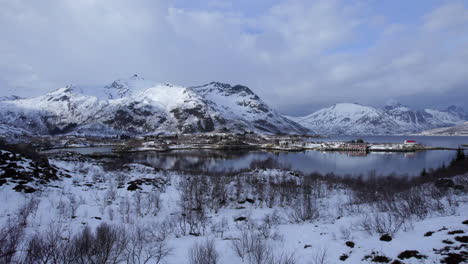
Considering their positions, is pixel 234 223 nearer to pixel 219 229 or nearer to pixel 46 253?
pixel 219 229

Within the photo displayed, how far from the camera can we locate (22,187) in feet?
68.2

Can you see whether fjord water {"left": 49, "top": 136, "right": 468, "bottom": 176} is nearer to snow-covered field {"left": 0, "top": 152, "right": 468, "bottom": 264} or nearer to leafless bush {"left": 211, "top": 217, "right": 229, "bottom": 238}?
snow-covered field {"left": 0, "top": 152, "right": 468, "bottom": 264}

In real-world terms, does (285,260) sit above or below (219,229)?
above

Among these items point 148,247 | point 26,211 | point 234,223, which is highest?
point 26,211

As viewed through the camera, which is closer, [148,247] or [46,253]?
[46,253]

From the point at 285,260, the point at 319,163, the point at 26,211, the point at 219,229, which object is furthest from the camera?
the point at 319,163

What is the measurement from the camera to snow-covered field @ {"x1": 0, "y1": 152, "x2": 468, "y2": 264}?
11305 millimetres

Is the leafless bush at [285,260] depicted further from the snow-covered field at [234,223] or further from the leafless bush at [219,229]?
the leafless bush at [219,229]

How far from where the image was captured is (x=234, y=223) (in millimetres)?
19891

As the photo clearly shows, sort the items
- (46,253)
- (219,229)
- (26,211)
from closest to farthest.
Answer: (46,253), (26,211), (219,229)

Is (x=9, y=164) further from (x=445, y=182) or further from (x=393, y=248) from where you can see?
(x=445, y=182)

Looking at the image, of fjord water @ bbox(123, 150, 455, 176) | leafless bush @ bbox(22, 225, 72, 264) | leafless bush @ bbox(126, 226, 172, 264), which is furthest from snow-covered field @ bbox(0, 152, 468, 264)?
fjord water @ bbox(123, 150, 455, 176)

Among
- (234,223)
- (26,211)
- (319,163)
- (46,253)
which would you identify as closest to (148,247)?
(46,253)

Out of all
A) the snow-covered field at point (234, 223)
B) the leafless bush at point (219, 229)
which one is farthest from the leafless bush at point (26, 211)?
the leafless bush at point (219, 229)
